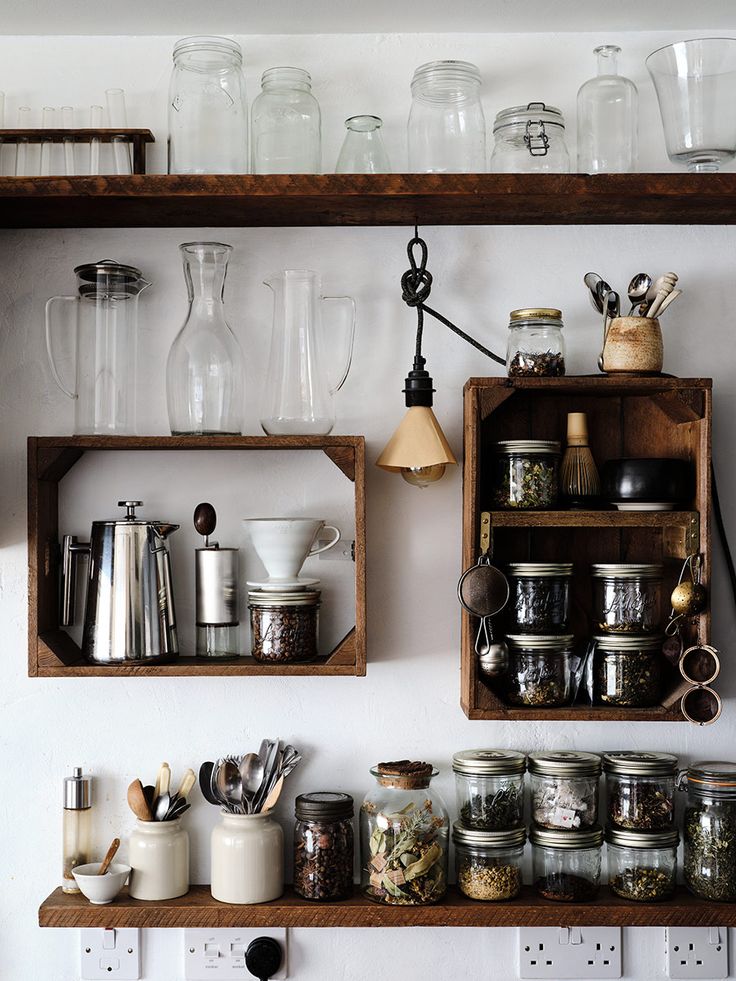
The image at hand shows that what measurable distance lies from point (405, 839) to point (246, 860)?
0.26 m

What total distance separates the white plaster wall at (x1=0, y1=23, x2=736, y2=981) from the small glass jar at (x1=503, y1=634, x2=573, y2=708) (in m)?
0.17

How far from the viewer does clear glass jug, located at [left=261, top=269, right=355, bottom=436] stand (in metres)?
1.72

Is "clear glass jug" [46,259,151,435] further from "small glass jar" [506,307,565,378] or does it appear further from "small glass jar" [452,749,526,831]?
"small glass jar" [452,749,526,831]

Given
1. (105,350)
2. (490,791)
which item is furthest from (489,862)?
(105,350)

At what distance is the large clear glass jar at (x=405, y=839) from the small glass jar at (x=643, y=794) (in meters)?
0.29

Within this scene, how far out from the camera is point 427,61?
6.01 feet

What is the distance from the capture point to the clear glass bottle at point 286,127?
67.0 inches

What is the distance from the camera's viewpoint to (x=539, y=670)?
166cm

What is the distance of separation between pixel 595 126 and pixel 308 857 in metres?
1.29

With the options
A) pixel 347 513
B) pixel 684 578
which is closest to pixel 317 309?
pixel 347 513

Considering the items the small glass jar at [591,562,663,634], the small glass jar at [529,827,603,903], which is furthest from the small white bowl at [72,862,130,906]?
the small glass jar at [591,562,663,634]

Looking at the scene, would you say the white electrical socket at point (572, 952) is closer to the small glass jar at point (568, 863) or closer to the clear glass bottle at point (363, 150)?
the small glass jar at point (568, 863)

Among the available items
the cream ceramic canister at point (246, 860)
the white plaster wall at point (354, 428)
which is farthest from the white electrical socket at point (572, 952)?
the cream ceramic canister at point (246, 860)

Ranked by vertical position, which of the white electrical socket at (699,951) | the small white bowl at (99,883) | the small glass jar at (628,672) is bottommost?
the white electrical socket at (699,951)
